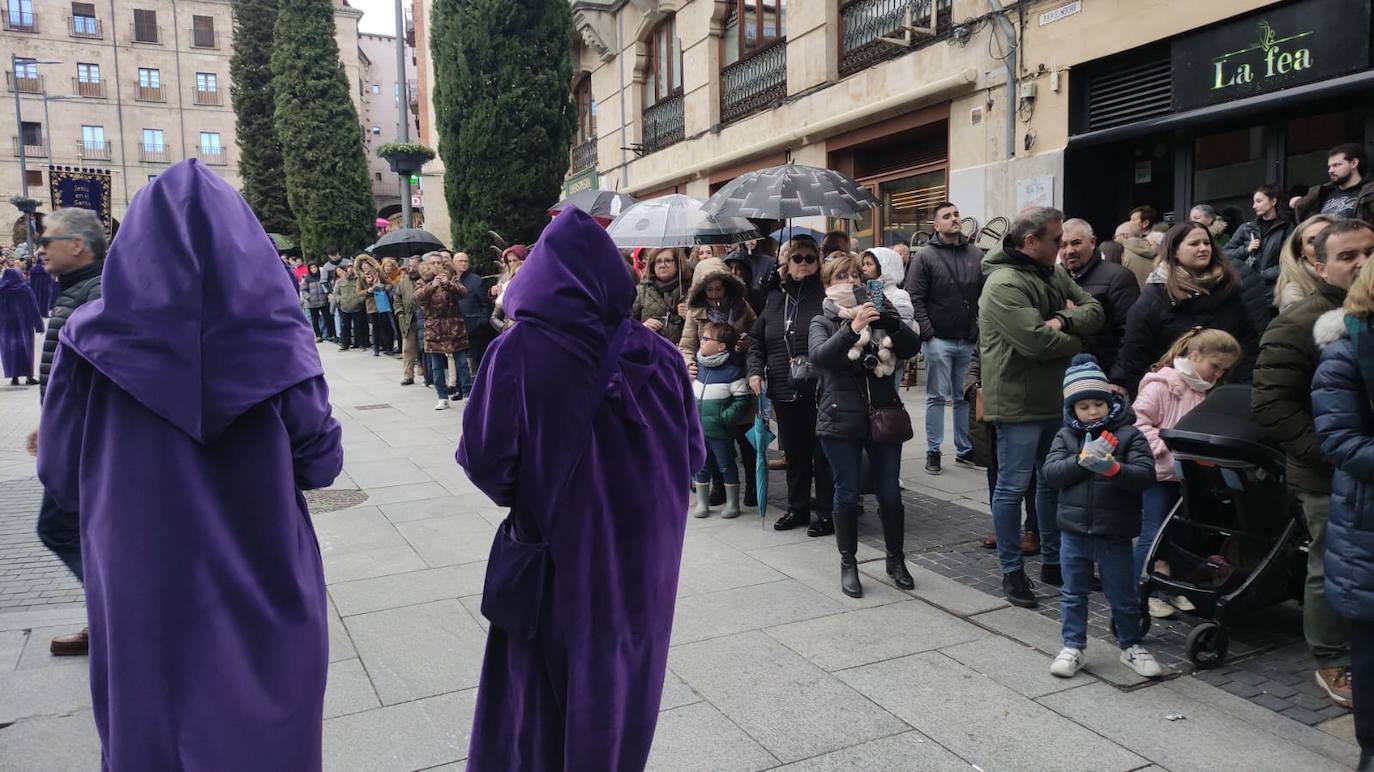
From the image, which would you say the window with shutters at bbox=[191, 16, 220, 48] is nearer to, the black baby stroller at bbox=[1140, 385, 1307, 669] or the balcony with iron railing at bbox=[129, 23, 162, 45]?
the balcony with iron railing at bbox=[129, 23, 162, 45]


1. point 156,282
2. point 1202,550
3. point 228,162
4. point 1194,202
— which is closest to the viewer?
point 156,282

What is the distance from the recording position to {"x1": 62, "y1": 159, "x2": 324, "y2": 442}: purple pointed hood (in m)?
2.22

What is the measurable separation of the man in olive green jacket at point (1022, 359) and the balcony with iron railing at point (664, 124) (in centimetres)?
1464

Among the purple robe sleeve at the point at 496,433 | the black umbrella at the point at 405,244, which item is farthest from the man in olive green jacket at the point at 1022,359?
the black umbrella at the point at 405,244

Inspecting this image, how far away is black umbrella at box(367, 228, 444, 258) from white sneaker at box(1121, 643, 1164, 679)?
1369cm

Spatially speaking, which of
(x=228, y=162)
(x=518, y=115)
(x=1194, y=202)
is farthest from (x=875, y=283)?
(x=228, y=162)

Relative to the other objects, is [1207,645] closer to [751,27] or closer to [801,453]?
[801,453]

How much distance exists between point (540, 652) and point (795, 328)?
3.93 meters

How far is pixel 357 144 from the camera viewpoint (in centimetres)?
3266

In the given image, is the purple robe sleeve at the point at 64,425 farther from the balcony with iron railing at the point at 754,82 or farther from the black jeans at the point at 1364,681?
the balcony with iron railing at the point at 754,82

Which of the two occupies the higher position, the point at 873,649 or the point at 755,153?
the point at 755,153

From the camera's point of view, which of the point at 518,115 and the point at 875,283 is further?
the point at 518,115

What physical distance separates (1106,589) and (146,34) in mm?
64100

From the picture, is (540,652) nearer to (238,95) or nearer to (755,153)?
(755,153)
